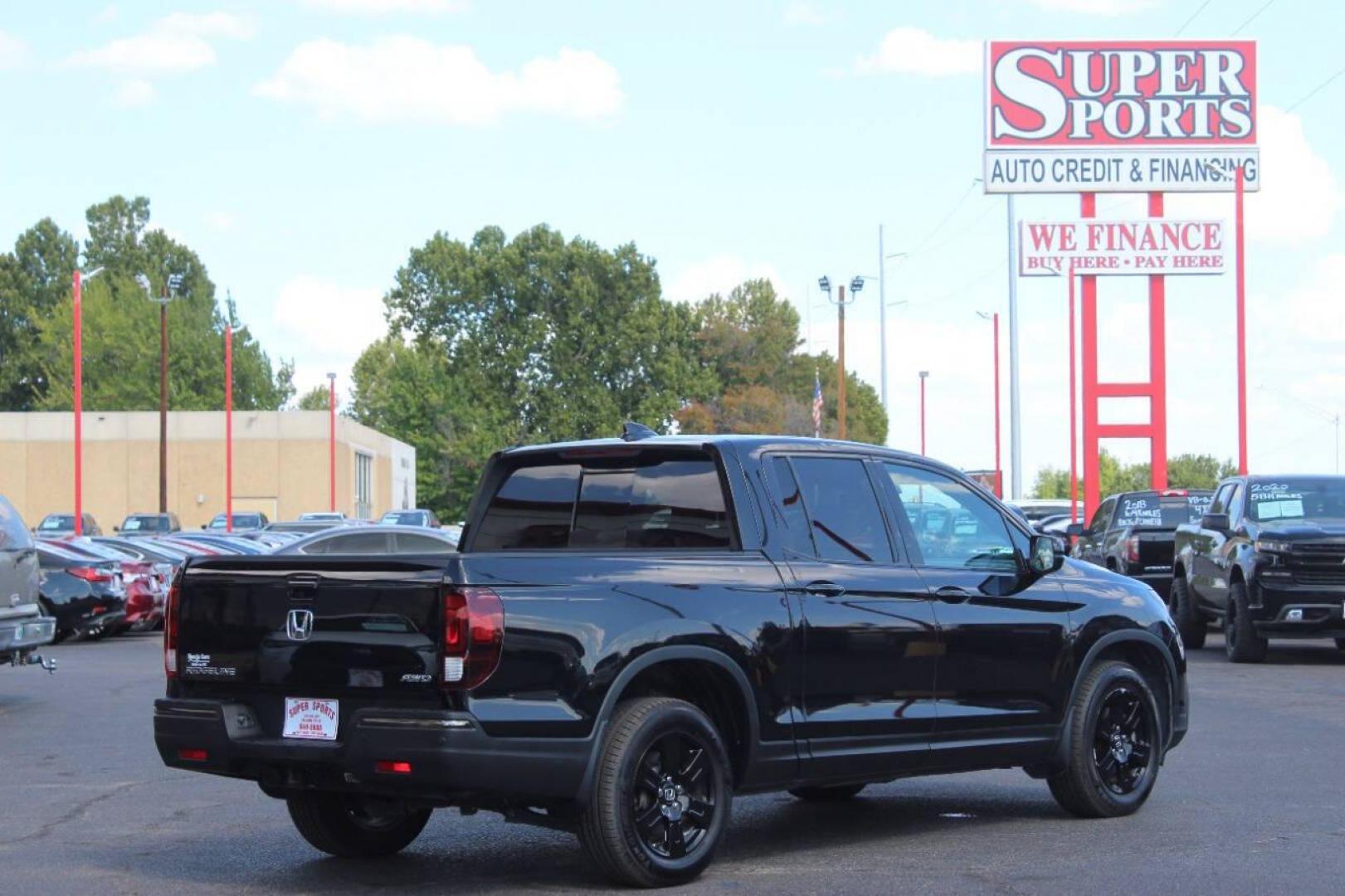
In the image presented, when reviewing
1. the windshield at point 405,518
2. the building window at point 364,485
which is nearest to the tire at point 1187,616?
the windshield at point 405,518

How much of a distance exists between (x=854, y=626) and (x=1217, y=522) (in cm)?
1170

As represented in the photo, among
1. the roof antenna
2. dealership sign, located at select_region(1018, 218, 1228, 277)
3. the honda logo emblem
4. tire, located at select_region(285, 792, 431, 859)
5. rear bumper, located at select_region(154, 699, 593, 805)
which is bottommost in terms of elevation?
A: tire, located at select_region(285, 792, 431, 859)

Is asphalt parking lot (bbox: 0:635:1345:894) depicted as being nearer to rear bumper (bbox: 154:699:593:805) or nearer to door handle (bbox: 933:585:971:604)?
rear bumper (bbox: 154:699:593:805)

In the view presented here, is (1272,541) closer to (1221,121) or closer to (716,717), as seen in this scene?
(716,717)

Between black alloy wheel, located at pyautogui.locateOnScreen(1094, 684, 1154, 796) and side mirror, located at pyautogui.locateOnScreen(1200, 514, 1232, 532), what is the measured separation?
9690 millimetres

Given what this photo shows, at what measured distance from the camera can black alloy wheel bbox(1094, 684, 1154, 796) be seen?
9617 mm

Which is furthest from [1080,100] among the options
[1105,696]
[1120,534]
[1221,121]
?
[1105,696]

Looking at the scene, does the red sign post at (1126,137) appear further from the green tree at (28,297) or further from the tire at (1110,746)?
A: the green tree at (28,297)

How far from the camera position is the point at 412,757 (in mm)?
7078

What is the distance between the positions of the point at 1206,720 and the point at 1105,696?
17.1ft

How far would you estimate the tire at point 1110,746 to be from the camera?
30.9 ft

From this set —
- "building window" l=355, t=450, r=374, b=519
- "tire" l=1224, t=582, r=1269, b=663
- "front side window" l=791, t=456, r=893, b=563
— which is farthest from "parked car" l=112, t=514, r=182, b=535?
"front side window" l=791, t=456, r=893, b=563

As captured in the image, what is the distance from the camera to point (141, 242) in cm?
12212

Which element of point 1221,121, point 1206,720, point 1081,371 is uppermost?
point 1221,121
